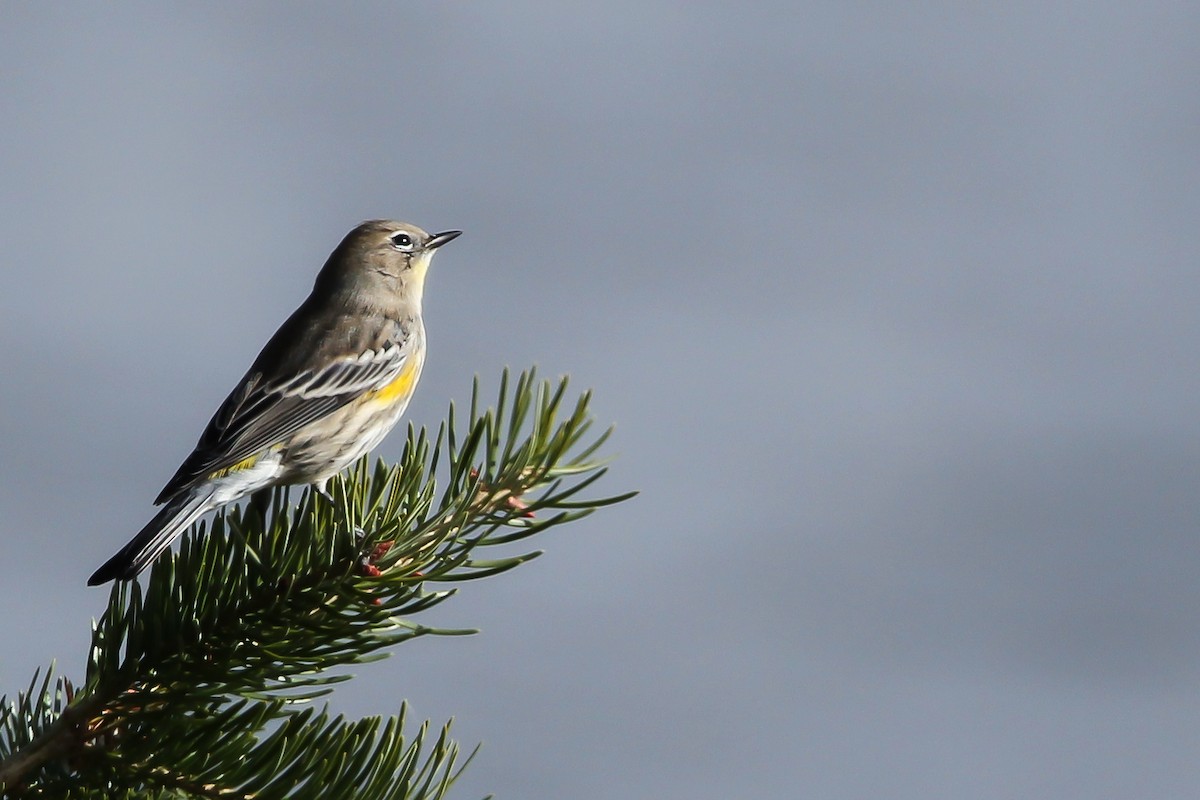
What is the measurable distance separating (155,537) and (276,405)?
120 cm

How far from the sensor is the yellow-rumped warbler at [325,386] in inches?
117

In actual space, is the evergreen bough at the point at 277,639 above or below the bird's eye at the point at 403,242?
below

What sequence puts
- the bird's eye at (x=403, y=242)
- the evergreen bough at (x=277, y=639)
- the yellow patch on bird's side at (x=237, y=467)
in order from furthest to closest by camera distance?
the bird's eye at (x=403, y=242) < the yellow patch on bird's side at (x=237, y=467) < the evergreen bough at (x=277, y=639)

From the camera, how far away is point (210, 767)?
1732mm

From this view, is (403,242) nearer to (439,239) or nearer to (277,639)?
(439,239)

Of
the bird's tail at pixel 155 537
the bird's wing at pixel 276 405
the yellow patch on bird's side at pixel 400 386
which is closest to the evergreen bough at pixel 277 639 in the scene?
the bird's tail at pixel 155 537

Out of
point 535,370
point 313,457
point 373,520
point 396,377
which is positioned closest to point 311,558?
point 373,520

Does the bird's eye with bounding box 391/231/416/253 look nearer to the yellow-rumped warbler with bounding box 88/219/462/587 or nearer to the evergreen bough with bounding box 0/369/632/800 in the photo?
the yellow-rumped warbler with bounding box 88/219/462/587

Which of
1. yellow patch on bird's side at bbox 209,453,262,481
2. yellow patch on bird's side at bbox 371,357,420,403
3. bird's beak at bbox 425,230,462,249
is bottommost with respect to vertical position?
yellow patch on bird's side at bbox 209,453,262,481

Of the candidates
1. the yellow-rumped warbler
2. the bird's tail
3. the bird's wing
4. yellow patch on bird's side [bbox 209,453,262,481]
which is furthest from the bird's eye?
the bird's tail

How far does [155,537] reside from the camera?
2.26 metres

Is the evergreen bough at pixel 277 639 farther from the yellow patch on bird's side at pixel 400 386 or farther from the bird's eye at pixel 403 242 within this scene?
the bird's eye at pixel 403 242

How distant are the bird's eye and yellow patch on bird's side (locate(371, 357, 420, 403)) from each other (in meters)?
0.68

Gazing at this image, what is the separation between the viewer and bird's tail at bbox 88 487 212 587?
1988mm
